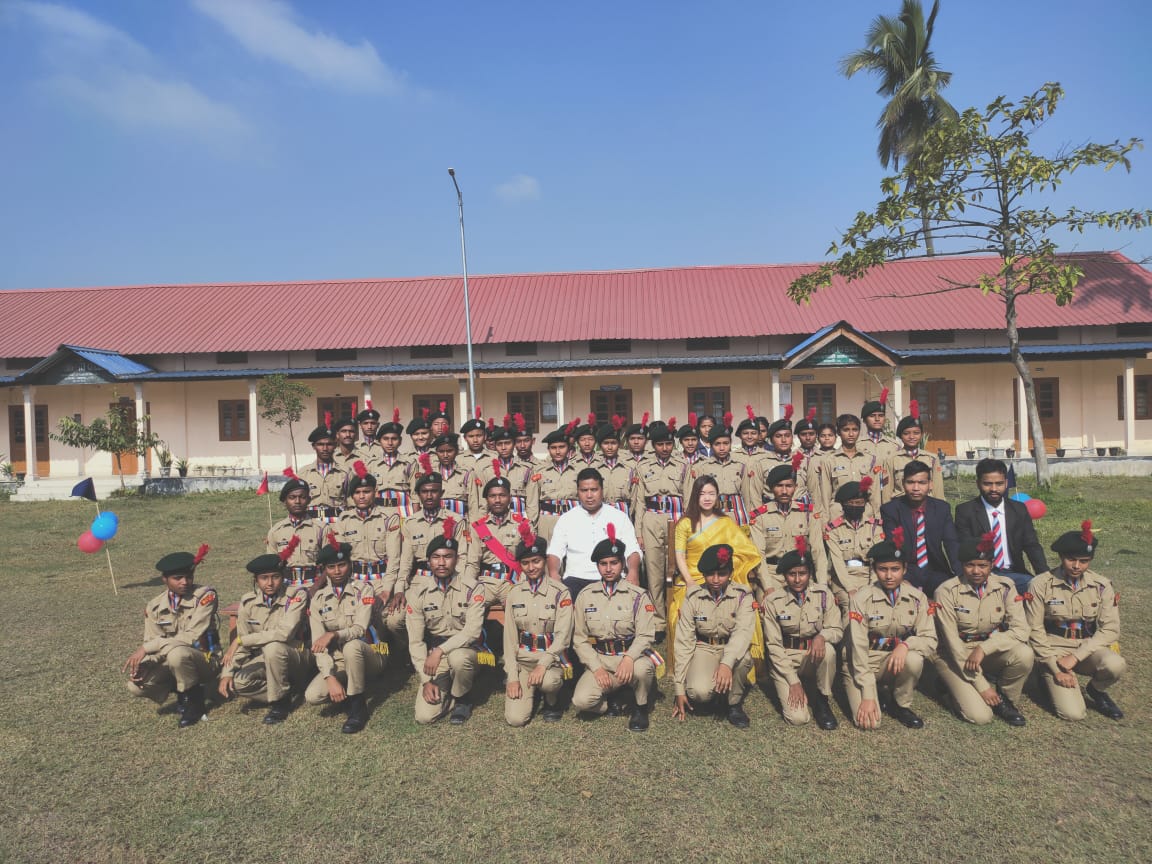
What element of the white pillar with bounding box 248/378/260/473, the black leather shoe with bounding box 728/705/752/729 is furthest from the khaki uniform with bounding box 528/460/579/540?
the white pillar with bounding box 248/378/260/473

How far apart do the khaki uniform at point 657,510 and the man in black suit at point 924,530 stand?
197 cm

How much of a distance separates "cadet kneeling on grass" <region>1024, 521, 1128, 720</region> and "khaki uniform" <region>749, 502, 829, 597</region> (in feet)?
4.81

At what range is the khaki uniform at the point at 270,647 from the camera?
5.21 metres

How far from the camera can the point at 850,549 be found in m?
5.93

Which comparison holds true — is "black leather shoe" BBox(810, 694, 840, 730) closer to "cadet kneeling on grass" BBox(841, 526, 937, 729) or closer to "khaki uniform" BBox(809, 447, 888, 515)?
"cadet kneeling on grass" BBox(841, 526, 937, 729)

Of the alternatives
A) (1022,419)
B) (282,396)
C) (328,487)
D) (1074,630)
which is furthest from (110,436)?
(1022,419)

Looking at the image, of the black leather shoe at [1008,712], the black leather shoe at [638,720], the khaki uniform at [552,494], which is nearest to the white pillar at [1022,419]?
the khaki uniform at [552,494]

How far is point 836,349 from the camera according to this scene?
64.8 feet

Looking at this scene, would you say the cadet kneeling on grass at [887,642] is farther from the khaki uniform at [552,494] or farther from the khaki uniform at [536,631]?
the khaki uniform at [552,494]

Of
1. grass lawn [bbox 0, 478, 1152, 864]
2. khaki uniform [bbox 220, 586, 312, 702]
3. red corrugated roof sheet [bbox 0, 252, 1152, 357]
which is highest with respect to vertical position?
red corrugated roof sheet [bbox 0, 252, 1152, 357]

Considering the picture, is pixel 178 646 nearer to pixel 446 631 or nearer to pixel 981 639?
pixel 446 631

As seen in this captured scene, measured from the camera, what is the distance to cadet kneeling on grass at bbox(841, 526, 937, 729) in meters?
4.80

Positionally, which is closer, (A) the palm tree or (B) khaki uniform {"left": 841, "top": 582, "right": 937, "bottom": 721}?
(B) khaki uniform {"left": 841, "top": 582, "right": 937, "bottom": 721}

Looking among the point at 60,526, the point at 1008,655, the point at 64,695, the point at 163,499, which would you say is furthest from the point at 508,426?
the point at 163,499
